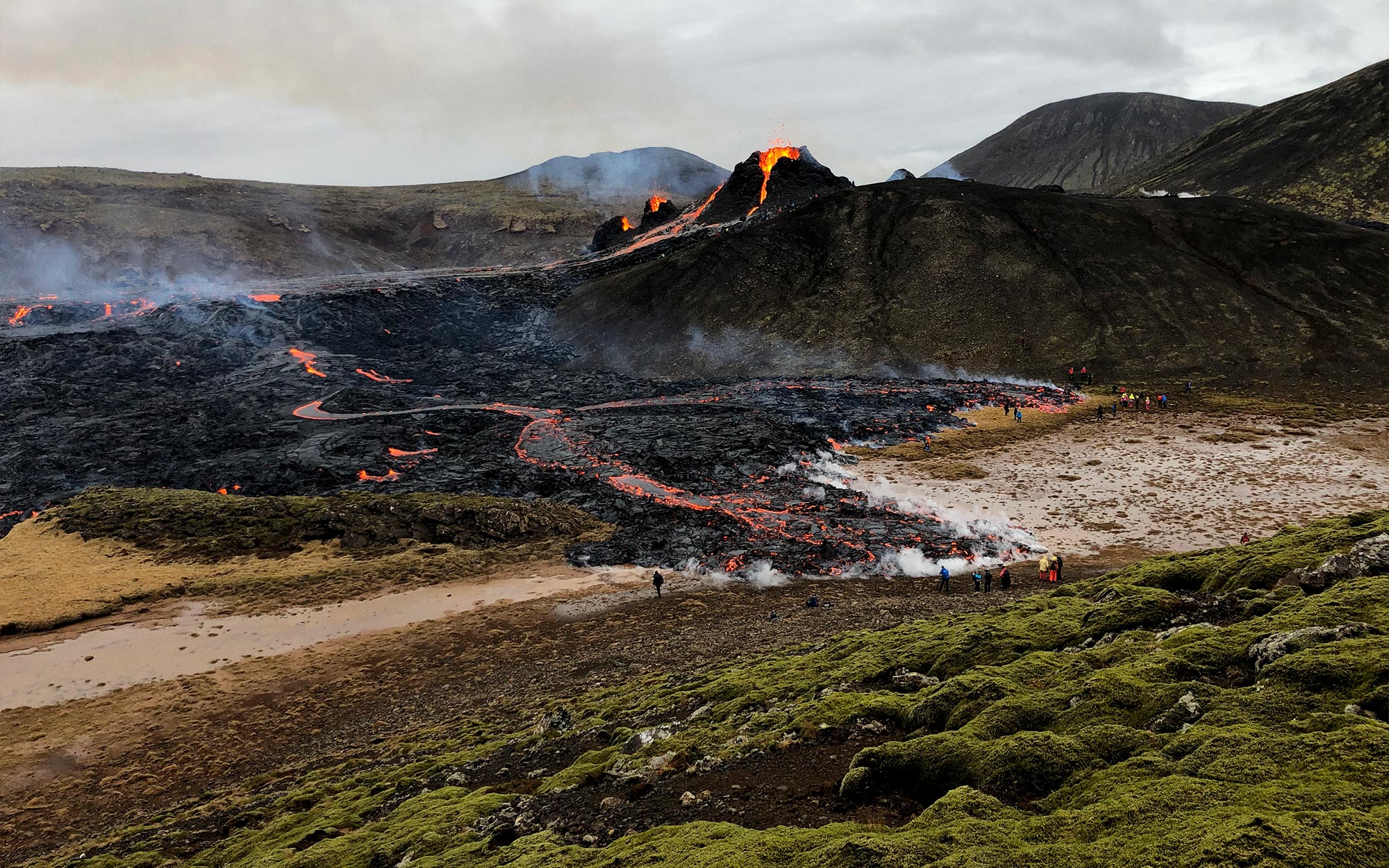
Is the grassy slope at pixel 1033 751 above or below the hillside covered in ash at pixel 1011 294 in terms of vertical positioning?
below

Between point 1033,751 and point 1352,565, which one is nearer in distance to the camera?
point 1033,751

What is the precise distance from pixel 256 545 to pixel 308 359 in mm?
48737

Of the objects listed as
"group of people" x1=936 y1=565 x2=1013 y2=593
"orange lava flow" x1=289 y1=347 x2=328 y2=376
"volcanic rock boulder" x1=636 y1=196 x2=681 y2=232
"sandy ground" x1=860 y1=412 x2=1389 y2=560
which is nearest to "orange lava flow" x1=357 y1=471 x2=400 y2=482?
"orange lava flow" x1=289 y1=347 x2=328 y2=376

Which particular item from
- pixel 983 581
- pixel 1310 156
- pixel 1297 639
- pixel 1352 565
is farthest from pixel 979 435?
pixel 1310 156

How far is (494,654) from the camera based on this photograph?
1158 inches

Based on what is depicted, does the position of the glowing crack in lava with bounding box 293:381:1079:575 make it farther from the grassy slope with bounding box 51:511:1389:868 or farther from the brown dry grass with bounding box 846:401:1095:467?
the grassy slope with bounding box 51:511:1389:868

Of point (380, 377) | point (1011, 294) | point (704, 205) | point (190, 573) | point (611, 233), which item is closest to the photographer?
point (190, 573)

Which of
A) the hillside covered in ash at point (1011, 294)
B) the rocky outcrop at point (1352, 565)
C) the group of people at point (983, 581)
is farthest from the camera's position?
the hillside covered in ash at point (1011, 294)

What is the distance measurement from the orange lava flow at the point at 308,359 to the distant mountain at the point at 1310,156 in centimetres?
16670

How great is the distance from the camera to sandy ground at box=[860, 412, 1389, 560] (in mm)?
38344

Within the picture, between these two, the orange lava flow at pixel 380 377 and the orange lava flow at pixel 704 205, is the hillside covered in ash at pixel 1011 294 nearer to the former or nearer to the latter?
the orange lava flow at pixel 380 377

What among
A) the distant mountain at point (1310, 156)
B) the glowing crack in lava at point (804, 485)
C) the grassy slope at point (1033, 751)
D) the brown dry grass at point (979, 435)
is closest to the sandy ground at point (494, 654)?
the glowing crack in lava at point (804, 485)

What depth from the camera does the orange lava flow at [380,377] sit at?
81375 mm

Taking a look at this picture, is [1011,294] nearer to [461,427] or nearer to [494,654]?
[461,427]
